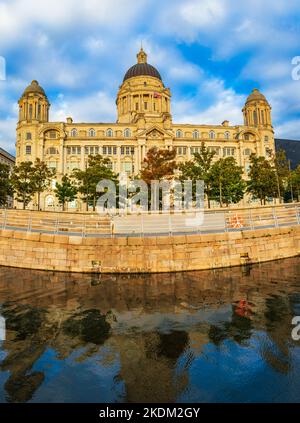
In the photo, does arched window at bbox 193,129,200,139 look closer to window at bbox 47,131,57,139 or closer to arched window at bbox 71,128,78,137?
arched window at bbox 71,128,78,137

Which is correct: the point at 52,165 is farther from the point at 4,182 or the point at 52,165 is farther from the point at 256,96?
the point at 256,96

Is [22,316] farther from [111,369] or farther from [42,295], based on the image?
[111,369]

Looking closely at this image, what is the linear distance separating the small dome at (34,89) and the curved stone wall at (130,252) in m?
71.4

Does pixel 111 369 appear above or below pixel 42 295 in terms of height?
below

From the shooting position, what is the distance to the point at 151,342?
7.00 m

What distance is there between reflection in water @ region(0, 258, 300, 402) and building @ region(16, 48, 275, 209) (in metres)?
58.4

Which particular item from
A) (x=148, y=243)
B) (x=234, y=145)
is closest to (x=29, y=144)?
(x=234, y=145)

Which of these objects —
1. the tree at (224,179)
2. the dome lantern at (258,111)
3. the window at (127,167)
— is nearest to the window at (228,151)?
the dome lantern at (258,111)

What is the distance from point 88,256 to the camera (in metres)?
15.1

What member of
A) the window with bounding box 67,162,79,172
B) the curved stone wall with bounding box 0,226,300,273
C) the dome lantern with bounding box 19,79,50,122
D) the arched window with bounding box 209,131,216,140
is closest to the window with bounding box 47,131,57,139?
the dome lantern with bounding box 19,79,50,122

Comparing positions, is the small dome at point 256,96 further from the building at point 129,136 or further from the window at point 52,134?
the window at point 52,134

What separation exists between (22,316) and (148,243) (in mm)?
7302

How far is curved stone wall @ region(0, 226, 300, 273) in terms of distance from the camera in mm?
14836

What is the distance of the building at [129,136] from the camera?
70.0 metres
